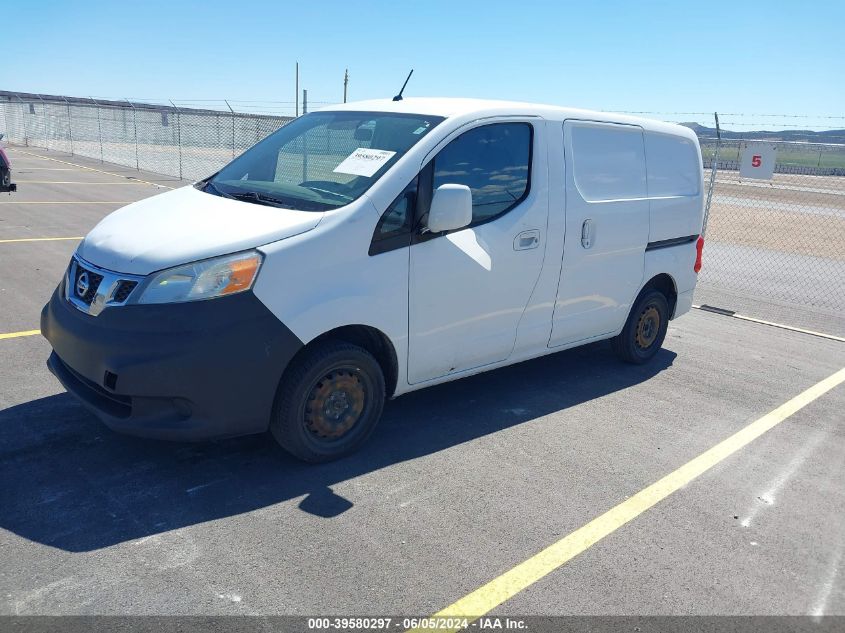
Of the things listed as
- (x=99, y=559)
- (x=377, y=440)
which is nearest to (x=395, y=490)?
(x=377, y=440)

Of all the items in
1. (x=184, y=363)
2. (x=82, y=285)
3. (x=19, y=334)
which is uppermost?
(x=82, y=285)

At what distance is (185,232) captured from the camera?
3.76m

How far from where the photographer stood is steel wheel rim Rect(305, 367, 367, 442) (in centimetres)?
393

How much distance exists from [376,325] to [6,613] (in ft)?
6.87

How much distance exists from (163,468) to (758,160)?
9647 millimetres

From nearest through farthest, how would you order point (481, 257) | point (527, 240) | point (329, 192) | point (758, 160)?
point (329, 192), point (481, 257), point (527, 240), point (758, 160)

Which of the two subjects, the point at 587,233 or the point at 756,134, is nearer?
the point at 587,233

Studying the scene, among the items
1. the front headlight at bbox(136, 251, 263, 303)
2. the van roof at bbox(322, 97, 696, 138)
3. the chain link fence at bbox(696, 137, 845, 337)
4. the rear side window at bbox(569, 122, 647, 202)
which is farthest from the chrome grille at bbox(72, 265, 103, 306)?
the chain link fence at bbox(696, 137, 845, 337)

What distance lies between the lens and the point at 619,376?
235 inches

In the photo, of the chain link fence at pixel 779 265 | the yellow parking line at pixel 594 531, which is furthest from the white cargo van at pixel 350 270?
the chain link fence at pixel 779 265

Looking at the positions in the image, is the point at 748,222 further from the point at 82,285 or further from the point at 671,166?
the point at 82,285

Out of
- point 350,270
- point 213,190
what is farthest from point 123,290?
point 213,190

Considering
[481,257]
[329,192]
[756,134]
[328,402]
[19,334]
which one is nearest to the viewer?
[328,402]

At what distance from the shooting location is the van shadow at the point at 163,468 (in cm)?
338
